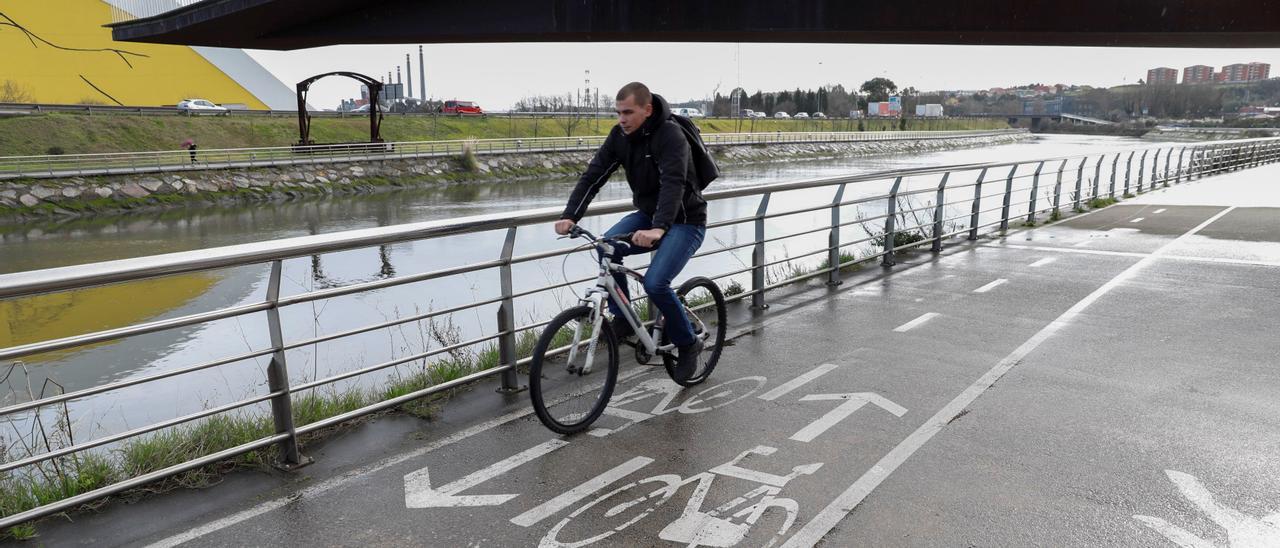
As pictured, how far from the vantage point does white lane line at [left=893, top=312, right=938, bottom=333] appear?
25.5 feet

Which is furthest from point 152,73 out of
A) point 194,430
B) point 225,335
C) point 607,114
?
point 194,430

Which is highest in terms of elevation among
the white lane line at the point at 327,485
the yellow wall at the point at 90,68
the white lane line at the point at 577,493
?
the yellow wall at the point at 90,68

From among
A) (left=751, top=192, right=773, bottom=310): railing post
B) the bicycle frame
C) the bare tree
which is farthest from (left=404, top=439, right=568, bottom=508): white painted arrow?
the bare tree

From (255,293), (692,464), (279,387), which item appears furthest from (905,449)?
(255,293)

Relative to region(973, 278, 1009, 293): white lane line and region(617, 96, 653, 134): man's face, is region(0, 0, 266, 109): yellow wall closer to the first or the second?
region(973, 278, 1009, 293): white lane line

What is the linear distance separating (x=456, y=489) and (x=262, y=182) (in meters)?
38.6

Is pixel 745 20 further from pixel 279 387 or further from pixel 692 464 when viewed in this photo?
pixel 279 387

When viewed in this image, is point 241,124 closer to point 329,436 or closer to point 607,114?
point 607,114

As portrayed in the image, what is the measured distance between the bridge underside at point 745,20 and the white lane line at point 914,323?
19.6ft

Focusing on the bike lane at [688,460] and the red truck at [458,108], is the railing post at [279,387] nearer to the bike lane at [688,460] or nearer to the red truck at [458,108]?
the bike lane at [688,460]

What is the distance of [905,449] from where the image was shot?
4875 mm

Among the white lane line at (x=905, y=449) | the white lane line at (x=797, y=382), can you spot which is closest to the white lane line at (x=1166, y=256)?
the white lane line at (x=905, y=449)

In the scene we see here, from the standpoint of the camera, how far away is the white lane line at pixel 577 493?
4020 millimetres

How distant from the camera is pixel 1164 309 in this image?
28.1 feet
